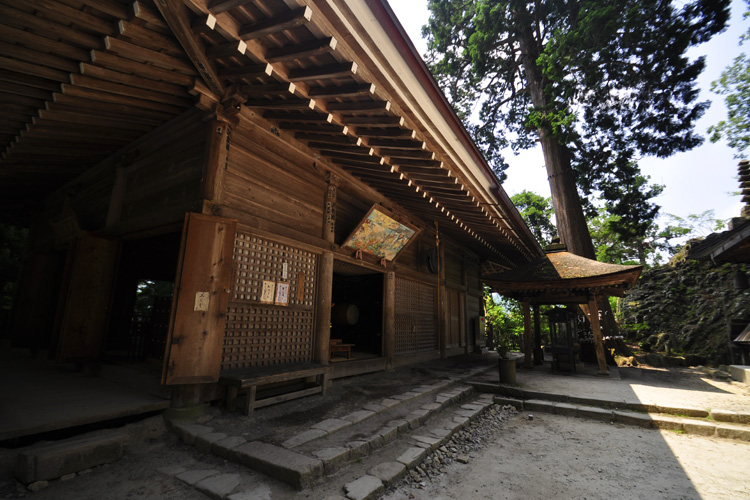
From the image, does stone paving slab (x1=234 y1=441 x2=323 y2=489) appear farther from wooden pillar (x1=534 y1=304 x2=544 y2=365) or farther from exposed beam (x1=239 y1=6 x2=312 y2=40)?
wooden pillar (x1=534 y1=304 x2=544 y2=365)

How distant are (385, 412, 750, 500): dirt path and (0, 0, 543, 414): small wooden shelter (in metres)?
2.94

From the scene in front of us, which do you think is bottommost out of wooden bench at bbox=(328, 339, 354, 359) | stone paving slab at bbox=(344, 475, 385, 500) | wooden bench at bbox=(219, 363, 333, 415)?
stone paving slab at bbox=(344, 475, 385, 500)

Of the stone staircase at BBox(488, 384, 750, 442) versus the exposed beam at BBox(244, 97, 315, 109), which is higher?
→ the exposed beam at BBox(244, 97, 315, 109)

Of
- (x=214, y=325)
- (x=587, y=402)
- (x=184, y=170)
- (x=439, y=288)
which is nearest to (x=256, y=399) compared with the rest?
(x=214, y=325)

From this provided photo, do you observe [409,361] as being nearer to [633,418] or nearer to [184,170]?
[633,418]

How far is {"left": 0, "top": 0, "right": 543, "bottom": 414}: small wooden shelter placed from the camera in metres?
3.07

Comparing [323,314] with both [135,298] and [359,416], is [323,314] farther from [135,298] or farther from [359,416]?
[135,298]

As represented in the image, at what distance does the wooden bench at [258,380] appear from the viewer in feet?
13.2

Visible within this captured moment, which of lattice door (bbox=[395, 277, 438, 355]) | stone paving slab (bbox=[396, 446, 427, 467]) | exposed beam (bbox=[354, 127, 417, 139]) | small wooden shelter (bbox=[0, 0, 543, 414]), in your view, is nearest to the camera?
small wooden shelter (bbox=[0, 0, 543, 414])

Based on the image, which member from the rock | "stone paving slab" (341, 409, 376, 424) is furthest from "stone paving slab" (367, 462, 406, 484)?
the rock

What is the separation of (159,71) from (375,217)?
418 cm

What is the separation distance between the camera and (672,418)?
5.07 metres

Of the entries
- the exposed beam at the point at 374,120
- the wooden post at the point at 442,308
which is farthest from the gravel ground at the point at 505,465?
the wooden post at the point at 442,308

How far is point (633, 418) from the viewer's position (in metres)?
5.20
